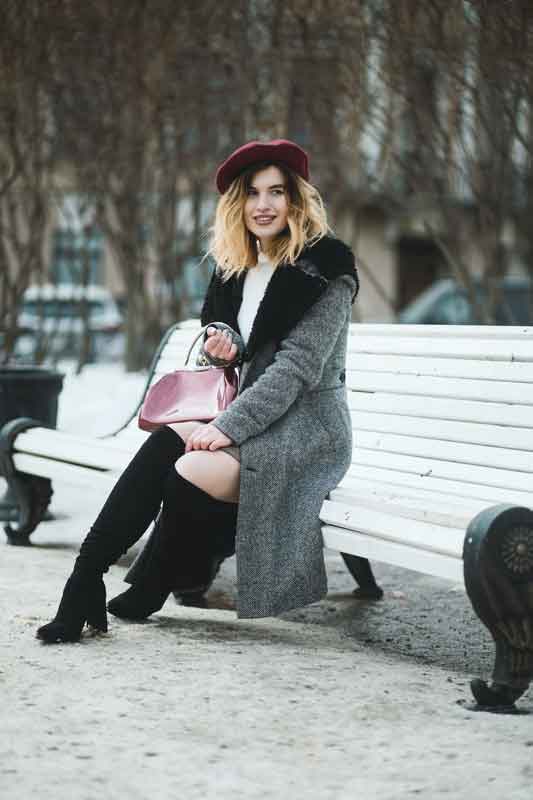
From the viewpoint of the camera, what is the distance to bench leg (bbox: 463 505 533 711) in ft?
11.3

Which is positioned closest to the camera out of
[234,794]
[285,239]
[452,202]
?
[234,794]

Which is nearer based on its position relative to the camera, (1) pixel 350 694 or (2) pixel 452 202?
(1) pixel 350 694

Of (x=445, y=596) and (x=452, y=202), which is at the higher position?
(x=452, y=202)

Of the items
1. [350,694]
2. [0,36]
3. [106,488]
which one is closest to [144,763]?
[350,694]

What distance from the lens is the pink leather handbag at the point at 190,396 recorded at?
450cm

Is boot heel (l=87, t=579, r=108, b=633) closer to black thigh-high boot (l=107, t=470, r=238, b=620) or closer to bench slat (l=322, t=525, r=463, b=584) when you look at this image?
black thigh-high boot (l=107, t=470, r=238, b=620)

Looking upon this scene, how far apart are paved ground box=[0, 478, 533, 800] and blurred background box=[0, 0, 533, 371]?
3892 mm

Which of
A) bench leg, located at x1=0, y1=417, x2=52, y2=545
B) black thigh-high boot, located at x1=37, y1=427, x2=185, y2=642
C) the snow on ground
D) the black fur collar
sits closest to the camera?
black thigh-high boot, located at x1=37, y1=427, x2=185, y2=642

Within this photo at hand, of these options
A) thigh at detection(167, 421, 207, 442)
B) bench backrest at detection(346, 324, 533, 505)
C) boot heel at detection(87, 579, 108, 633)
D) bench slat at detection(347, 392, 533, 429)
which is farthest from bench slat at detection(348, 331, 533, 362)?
boot heel at detection(87, 579, 108, 633)

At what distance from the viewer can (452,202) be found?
1038 centimetres

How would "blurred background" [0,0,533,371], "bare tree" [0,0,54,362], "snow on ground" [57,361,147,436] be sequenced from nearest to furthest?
"blurred background" [0,0,533,371], "bare tree" [0,0,54,362], "snow on ground" [57,361,147,436]

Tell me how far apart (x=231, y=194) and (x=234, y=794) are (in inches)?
92.5

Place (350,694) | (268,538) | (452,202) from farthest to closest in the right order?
1. (452,202)
2. (268,538)
3. (350,694)

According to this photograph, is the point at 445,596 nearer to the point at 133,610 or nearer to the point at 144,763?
the point at 133,610
